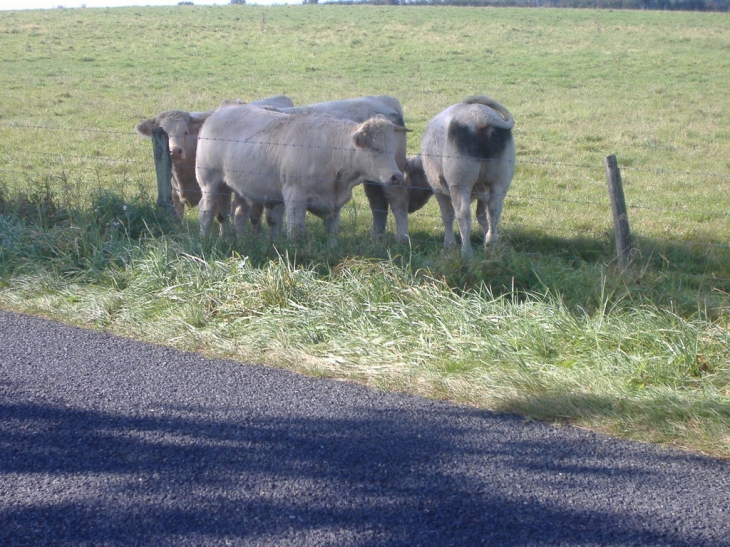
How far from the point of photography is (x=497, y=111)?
356 inches

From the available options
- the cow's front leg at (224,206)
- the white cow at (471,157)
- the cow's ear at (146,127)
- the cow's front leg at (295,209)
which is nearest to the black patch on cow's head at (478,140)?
the white cow at (471,157)

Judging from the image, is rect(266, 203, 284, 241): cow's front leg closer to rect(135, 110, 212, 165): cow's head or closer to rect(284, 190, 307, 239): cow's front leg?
rect(284, 190, 307, 239): cow's front leg

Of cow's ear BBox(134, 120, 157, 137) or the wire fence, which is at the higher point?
cow's ear BBox(134, 120, 157, 137)

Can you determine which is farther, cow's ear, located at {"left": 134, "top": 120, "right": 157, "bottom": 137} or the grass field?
cow's ear, located at {"left": 134, "top": 120, "right": 157, "bottom": 137}

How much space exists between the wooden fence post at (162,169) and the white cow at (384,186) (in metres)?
1.63

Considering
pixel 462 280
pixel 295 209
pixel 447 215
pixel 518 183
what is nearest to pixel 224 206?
pixel 295 209

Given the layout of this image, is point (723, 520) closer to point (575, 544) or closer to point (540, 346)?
point (575, 544)

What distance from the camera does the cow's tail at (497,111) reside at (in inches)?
327

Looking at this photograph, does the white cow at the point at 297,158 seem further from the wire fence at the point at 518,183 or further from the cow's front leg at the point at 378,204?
the cow's front leg at the point at 378,204

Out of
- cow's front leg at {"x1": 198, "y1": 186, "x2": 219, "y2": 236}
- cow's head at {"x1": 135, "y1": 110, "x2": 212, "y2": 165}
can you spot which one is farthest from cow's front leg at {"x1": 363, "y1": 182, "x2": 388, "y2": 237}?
cow's head at {"x1": 135, "y1": 110, "x2": 212, "y2": 165}

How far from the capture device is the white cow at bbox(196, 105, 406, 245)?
8.23 m

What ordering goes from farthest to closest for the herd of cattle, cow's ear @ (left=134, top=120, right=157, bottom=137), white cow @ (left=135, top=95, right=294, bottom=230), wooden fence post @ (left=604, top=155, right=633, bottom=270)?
cow's ear @ (left=134, top=120, right=157, bottom=137), white cow @ (left=135, top=95, right=294, bottom=230), the herd of cattle, wooden fence post @ (left=604, top=155, right=633, bottom=270)

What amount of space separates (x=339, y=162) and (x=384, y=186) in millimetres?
772

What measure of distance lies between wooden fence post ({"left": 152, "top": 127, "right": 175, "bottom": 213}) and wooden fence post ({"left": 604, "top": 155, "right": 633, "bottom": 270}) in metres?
4.35
